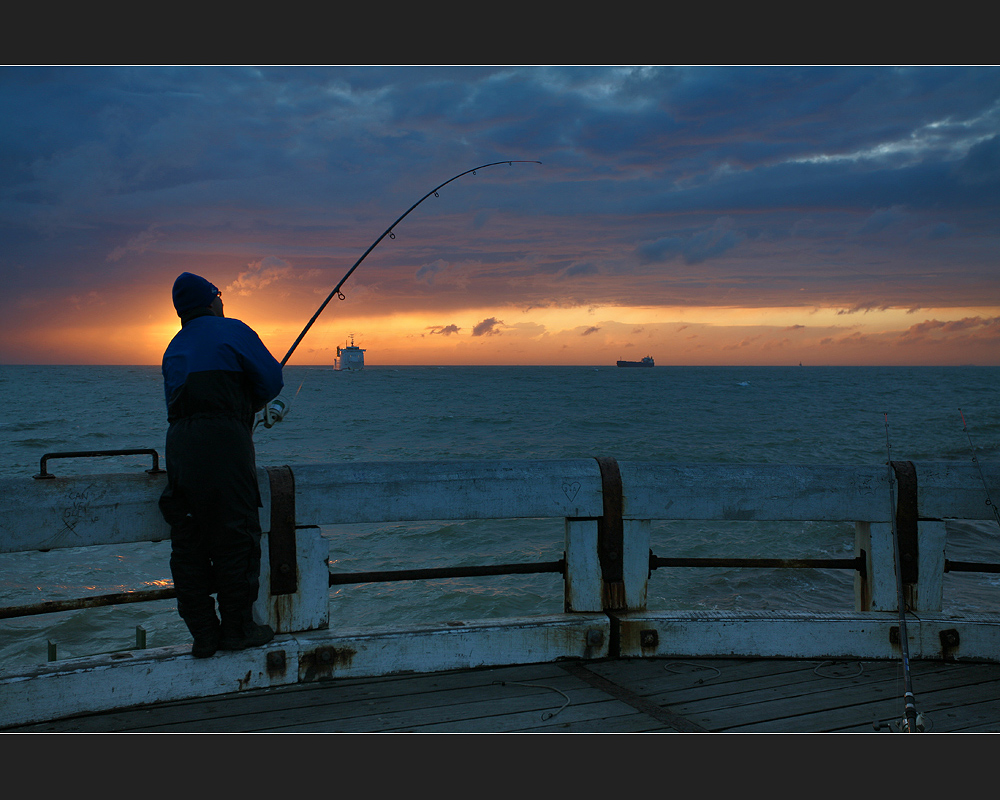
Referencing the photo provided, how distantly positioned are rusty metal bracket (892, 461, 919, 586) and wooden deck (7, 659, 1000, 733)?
1.61 ft

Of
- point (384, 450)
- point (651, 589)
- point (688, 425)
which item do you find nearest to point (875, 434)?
point (688, 425)

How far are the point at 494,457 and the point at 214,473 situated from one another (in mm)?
23171

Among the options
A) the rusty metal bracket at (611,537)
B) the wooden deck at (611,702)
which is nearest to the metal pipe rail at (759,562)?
the rusty metal bracket at (611,537)

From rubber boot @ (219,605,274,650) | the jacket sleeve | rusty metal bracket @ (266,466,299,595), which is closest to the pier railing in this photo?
rusty metal bracket @ (266,466,299,595)

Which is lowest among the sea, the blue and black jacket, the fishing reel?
the sea

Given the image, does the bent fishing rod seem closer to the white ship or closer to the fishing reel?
the fishing reel

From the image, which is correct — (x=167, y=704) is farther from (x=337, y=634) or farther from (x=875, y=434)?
(x=875, y=434)

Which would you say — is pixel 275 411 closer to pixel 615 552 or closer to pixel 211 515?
pixel 211 515

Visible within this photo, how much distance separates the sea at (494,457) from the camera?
28.6 ft

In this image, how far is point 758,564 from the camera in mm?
3537

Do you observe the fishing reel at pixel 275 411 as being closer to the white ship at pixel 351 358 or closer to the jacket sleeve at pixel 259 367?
the jacket sleeve at pixel 259 367

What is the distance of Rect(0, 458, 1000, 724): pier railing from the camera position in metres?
3.19

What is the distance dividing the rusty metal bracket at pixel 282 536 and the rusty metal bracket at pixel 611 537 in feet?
4.70

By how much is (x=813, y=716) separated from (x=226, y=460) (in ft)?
8.26
